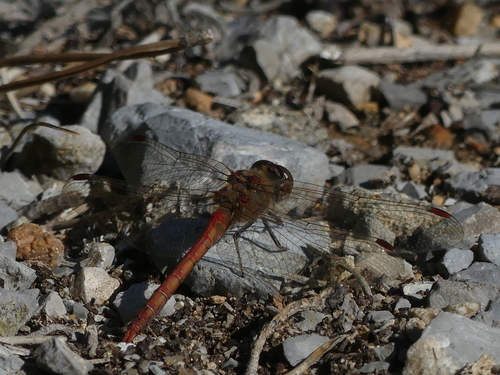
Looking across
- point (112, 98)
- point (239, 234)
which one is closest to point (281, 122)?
point (112, 98)

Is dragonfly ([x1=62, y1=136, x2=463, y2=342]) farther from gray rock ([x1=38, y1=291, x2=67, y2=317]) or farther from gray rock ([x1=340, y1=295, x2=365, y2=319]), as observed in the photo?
gray rock ([x1=38, y1=291, x2=67, y2=317])

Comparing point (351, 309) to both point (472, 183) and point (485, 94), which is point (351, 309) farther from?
point (485, 94)

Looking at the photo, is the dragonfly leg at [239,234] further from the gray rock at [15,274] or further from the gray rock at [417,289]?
the gray rock at [15,274]

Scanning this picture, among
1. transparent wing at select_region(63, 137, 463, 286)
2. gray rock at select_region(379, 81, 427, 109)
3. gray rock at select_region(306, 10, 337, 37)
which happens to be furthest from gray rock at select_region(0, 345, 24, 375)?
gray rock at select_region(306, 10, 337, 37)

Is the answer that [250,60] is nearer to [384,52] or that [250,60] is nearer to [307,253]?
[384,52]

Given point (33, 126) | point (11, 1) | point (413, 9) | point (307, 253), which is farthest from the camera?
point (413, 9)

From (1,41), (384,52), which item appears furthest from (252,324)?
(1,41)

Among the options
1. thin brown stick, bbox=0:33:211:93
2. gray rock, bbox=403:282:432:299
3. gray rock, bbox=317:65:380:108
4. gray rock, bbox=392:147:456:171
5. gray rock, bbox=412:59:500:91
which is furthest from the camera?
gray rock, bbox=412:59:500:91
